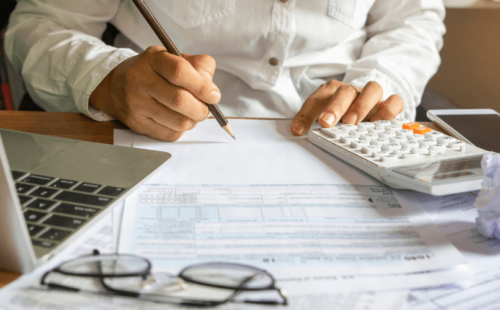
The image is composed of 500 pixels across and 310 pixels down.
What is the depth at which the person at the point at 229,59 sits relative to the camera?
465 millimetres

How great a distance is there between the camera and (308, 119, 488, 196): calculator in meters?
0.36

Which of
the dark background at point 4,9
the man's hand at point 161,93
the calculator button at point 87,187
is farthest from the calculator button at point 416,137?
the dark background at point 4,9

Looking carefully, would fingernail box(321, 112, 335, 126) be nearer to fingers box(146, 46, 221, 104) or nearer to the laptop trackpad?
fingers box(146, 46, 221, 104)

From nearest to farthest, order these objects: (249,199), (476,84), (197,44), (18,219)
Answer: (18,219) → (249,199) → (197,44) → (476,84)

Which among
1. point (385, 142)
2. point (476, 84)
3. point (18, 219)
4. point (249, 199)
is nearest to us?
point (18, 219)

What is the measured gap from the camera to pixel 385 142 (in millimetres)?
451

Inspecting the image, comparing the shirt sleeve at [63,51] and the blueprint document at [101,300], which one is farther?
the shirt sleeve at [63,51]

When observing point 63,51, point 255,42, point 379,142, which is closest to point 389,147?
point 379,142

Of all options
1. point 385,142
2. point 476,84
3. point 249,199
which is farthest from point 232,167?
point 476,84

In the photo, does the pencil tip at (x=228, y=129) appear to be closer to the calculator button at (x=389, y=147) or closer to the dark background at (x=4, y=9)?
the calculator button at (x=389, y=147)

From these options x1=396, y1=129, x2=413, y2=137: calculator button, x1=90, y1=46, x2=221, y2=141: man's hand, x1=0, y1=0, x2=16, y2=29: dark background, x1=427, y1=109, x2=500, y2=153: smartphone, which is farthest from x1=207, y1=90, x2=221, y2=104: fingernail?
x1=0, y1=0, x2=16, y2=29: dark background

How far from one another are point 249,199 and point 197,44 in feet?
1.36

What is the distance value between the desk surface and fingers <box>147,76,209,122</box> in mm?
83

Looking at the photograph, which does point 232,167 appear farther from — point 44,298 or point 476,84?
point 476,84
